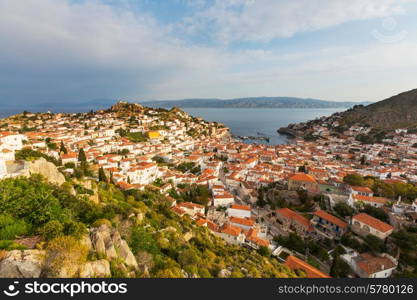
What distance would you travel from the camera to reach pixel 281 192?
30484 mm

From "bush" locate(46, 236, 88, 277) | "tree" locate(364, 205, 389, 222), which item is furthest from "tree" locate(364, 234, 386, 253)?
"bush" locate(46, 236, 88, 277)

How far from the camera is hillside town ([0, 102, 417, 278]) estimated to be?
18.7 meters

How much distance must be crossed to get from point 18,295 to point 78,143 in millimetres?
46273

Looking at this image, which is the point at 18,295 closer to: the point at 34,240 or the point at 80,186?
the point at 34,240

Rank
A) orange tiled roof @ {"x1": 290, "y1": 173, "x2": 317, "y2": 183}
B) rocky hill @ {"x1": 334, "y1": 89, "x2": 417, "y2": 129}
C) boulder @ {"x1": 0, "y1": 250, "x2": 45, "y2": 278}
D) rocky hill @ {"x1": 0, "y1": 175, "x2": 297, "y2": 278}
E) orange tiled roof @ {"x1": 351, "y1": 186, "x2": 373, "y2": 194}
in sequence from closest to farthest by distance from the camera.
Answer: boulder @ {"x1": 0, "y1": 250, "x2": 45, "y2": 278} < rocky hill @ {"x1": 0, "y1": 175, "x2": 297, "y2": 278} < orange tiled roof @ {"x1": 351, "y1": 186, "x2": 373, "y2": 194} < orange tiled roof @ {"x1": 290, "y1": 173, "x2": 317, "y2": 183} < rocky hill @ {"x1": 334, "y1": 89, "x2": 417, "y2": 129}

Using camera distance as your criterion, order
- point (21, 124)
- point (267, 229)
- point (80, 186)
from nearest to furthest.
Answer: point (80, 186) → point (267, 229) → point (21, 124)

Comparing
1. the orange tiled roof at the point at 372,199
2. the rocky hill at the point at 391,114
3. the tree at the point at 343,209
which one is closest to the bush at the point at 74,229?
the tree at the point at 343,209

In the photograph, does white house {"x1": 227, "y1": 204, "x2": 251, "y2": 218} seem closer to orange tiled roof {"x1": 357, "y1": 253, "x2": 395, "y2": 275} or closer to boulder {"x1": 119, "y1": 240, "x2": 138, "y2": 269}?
orange tiled roof {"x1": 357, "y1": 253, "x2": 395, "y2": 275}

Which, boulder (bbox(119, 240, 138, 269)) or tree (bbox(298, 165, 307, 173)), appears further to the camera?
tree (bbox(298, 165, 307, 173))

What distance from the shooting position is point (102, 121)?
68.0 meters

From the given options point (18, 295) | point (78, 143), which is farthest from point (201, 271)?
point (78, 143)

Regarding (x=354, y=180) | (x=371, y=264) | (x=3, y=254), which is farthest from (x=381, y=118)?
(x=3, y=254)

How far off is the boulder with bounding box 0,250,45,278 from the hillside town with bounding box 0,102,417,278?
7938 mm

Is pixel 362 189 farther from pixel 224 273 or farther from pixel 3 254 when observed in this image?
pixel 3 254
